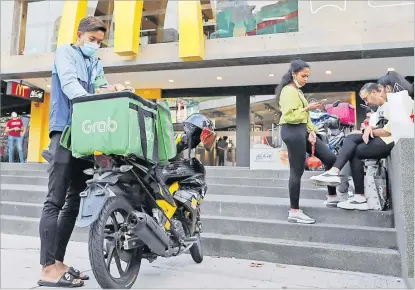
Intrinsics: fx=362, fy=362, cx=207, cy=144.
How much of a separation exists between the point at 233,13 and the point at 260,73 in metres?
1.89

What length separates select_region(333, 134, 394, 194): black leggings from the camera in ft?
12.1

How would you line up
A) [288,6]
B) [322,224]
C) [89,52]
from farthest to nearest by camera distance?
[288,6]
[322,224]
[89,52]

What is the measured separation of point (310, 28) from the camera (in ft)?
31.1

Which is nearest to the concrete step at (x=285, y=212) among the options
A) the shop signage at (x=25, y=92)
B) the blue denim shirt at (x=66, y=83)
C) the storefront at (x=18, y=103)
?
the blue denim shirt at (x=66, y=83)

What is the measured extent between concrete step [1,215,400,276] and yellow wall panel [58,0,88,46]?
9235mm

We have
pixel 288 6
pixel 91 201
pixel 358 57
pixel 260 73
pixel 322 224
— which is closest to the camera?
pixel 91 201

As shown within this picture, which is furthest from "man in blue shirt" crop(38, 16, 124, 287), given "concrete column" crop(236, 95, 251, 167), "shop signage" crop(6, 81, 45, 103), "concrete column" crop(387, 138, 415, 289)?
"shop signage" crop(6, 81, 45, 103)

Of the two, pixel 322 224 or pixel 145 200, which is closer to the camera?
pixel 145 200

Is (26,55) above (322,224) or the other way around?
above

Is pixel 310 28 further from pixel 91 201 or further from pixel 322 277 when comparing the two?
pixel 91 201

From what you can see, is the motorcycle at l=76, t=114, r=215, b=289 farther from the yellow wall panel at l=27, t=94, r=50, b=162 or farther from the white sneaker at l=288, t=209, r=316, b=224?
the yellow wall panel at l=27, t=94, r=50, b=162

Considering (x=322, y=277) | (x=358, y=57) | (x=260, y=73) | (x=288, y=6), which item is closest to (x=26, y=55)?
(x=260, y=73)

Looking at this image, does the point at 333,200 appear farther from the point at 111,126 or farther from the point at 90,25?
the point at 90,25

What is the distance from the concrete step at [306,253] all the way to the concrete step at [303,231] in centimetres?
9
